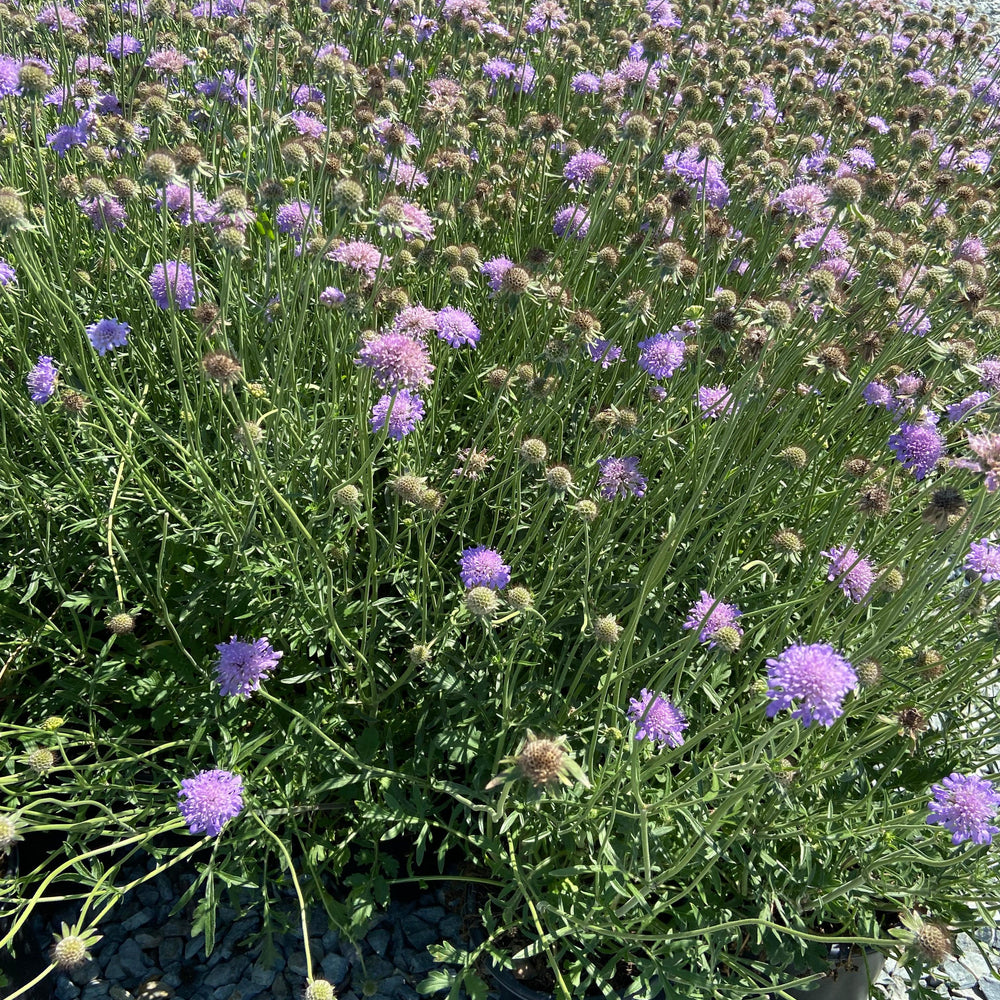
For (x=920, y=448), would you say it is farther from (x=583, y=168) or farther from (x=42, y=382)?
(x=42, y=382)

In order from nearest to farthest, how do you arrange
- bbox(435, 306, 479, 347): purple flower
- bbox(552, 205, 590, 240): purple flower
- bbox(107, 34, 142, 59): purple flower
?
bbox(435, 306, 479, 347): purple flower, bbox(552, 205, 590, 240): purple flower, bbox(107, 34, 142, 59): purple flower

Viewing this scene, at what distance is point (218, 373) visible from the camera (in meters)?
2.21

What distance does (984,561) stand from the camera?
8.48 ft

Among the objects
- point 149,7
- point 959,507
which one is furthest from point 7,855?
point 149,7

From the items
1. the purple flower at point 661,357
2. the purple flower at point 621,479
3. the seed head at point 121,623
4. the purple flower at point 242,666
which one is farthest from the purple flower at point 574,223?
the seed head at point 121,623

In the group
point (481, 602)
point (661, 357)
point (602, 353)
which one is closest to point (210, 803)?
point (481, 602)

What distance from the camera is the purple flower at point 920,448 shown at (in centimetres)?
296

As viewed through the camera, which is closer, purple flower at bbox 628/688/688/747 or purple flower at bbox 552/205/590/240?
purple flower at bbox 628/688/688/747

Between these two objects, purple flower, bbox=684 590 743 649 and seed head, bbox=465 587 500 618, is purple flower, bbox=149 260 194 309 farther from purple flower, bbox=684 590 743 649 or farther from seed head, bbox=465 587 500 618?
purple flower, bbox=684 590 743 649

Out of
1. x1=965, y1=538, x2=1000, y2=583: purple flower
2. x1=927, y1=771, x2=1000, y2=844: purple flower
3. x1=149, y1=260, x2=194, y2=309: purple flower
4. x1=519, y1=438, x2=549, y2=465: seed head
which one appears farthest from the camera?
x1=149, y1=260, x2=194, y2=309: purple flower

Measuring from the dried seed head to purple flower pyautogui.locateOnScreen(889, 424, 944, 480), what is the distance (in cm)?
193

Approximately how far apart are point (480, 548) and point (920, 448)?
1.69 meters

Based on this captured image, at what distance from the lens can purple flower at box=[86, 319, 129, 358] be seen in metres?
2.61

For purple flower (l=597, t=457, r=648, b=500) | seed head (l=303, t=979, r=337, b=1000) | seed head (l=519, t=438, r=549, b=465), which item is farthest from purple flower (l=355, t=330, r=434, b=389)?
seed head (l=303, t=979, r=337, b=1000)
